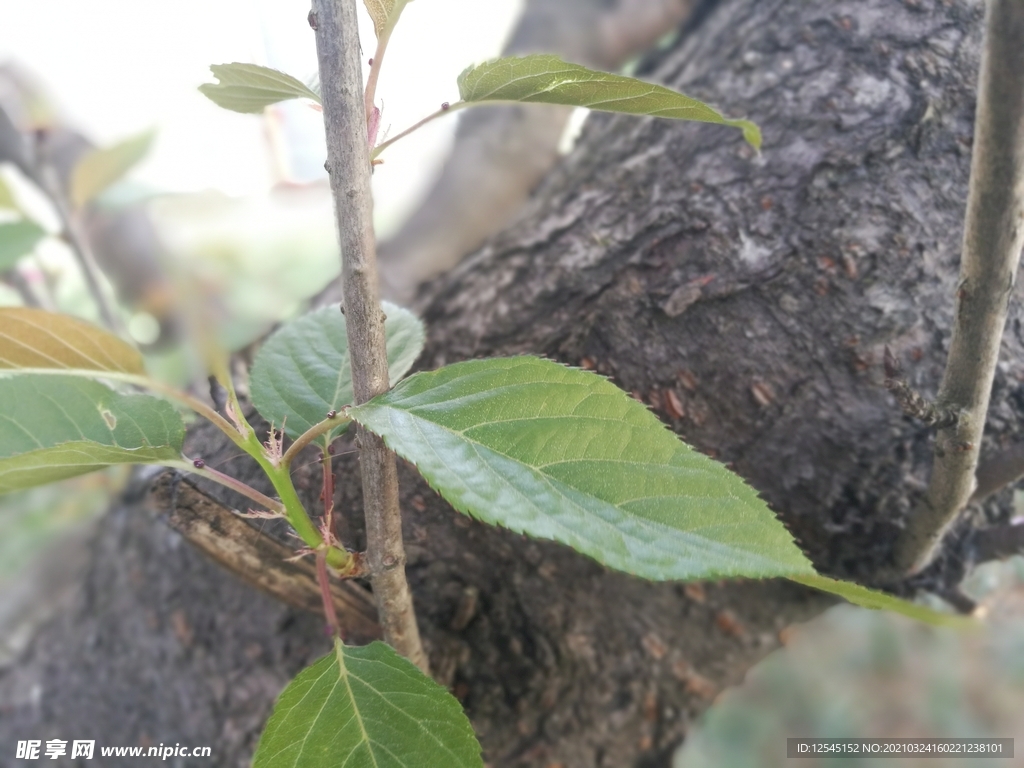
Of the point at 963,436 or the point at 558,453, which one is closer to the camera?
the point at 558,453

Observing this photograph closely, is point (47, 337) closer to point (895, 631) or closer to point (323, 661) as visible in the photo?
point (323, 661)

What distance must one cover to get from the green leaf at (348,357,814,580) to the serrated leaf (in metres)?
0.18

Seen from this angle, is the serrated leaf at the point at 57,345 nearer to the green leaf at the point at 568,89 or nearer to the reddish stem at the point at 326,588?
the reddish stem at the point at 326,588

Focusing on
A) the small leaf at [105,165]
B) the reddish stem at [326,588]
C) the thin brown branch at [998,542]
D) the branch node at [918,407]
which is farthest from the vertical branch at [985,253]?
the small leaf at [105,165]

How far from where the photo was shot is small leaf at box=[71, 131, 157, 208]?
97 cm

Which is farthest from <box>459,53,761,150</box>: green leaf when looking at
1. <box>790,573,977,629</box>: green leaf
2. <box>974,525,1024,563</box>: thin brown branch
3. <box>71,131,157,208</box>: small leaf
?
<box>71,131,157,208</box>: small leaf

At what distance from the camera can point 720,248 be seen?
1.97 feet

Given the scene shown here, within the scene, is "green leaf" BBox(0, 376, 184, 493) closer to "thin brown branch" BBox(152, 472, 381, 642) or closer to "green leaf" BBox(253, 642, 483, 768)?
"thin brown branch" BBox(152, 472, 381, 642)

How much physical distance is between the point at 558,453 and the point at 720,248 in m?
0.35

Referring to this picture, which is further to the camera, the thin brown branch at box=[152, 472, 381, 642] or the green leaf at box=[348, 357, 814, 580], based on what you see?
the thin brown branch at box=[152, 472, 381, 642]

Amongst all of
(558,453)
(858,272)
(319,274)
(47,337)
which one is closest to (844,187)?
(858,272)

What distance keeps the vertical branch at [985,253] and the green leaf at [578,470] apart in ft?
0.70

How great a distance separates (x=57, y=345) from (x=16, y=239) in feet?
2.17

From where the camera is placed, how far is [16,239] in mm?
896
